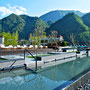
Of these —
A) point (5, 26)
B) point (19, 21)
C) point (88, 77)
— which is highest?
point (19, 21)

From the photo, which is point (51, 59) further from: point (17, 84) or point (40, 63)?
point (17, 84)

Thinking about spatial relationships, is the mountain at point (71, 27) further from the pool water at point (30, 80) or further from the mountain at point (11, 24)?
the pool water at point (30, 80)

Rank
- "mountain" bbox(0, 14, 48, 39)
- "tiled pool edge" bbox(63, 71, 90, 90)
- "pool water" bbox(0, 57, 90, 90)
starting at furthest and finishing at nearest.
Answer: "mountain" bbox(0, 14, 48, 39)
"pool water" bbox(0, 57, 90, 90)
"tiled pool edge" bbox(63, 71, 90, 90)

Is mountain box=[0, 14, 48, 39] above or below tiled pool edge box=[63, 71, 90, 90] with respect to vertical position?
above

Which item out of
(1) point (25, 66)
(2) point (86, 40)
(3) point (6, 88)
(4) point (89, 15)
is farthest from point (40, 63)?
(4) point (89, 15)

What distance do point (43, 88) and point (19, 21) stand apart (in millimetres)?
119608

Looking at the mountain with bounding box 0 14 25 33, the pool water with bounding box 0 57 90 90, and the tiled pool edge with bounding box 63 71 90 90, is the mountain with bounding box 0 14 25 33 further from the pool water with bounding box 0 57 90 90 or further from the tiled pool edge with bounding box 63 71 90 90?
the tiled pool edge with bounding box 63 71 90 90

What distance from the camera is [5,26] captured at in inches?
4220

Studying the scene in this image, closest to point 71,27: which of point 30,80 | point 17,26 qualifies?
point 17,26

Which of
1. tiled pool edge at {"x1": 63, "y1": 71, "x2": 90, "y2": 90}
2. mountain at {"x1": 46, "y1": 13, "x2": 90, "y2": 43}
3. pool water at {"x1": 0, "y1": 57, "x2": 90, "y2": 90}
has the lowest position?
pool water at {"x1": 0, "y1": 57, "x2": 90, "y2": 90}

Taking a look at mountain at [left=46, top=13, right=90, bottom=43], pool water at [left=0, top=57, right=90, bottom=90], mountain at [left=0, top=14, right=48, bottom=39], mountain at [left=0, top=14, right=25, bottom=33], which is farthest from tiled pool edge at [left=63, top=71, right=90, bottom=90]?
mountain at [left=0, top=14, right=25, bottom=33]

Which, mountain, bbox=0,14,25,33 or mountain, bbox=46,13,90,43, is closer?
mountain, bbox=46,13,90,43

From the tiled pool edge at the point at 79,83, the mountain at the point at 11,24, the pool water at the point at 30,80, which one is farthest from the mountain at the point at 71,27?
the tiled pool edge at the point at 79,83

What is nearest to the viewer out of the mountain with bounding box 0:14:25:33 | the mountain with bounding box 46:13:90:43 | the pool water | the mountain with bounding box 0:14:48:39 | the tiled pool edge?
the tiled pool edge
